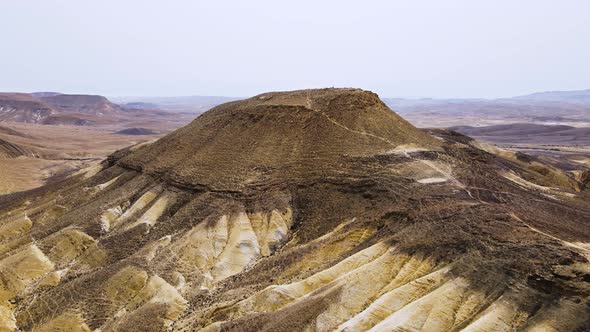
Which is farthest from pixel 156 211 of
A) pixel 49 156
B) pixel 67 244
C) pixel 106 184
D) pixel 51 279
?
pixel 49 156

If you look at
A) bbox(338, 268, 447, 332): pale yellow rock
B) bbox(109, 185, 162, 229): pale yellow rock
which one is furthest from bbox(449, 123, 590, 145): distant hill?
bbox(338, 268, 447, 332): pale yellow rock

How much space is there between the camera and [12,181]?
257 feet

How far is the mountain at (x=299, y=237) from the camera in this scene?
19.5 meters

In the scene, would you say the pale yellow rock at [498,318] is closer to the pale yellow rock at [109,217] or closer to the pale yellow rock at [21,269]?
the pale yellow rock at [21,269]

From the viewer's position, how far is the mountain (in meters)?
19.5

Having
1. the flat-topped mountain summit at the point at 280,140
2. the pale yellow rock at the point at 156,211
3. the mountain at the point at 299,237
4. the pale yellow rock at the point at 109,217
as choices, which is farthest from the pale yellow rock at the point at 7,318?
the flat-topped mountain summit at the point at 280,140

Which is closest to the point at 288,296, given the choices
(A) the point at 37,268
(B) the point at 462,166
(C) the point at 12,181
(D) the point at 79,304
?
(D) the point at 79,304

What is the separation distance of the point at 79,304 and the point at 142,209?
11454 millimetres

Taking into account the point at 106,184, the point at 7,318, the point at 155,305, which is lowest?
the point at 7,318

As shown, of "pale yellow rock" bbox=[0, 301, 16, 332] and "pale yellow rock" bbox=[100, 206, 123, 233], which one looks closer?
"pale yellow rock" bbox=[0, 301, 16, 332]

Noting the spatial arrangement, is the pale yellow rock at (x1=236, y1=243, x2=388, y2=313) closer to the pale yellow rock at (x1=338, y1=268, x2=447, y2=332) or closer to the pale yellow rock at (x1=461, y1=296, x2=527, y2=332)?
the pale yellow rock at (x1=338, y1=268, x2=447, y2=332)

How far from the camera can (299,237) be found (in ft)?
103

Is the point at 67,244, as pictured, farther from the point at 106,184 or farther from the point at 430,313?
the point at 430,313

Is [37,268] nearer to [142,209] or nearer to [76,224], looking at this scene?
[76,224]
